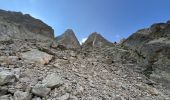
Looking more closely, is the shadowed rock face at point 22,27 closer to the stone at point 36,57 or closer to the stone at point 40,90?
the stone at point 36,57

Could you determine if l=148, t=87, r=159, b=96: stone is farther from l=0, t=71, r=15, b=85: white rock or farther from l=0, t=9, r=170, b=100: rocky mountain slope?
l=0, t=71, r=15, b=85: white rock

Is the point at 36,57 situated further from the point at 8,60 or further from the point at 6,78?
the point at 6,78

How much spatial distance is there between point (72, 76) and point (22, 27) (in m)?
13.9

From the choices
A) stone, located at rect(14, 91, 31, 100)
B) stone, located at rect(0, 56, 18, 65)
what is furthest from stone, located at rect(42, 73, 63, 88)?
stone, located at rect(0, 56, 18, 65)

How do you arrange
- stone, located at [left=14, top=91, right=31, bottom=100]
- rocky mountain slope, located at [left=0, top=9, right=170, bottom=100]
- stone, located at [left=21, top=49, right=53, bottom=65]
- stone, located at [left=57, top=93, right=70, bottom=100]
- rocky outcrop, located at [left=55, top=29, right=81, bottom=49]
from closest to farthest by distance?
stone, located at [left=14, top=91, right=31, bottom=100] < stone, located at [left=57, top=93, right=70, bottom=100] < rocky mountain slope, located at [left=0, top=9, right=170, bottom=100] < stone, located at [left=21, top=49, right=53, bottom=65] < rocky outcrop, located at [left=55, top=29, right=81, bottom=49]

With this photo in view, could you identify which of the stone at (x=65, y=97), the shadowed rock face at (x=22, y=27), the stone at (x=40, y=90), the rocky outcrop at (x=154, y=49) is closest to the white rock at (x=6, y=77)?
the stone at (x=40, y=90)

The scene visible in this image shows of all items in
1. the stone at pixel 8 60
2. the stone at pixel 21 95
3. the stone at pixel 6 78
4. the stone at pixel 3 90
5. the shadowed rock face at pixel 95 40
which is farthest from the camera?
the shadowed rock face at pixel 95 40

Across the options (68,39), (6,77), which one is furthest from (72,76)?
(68,39)

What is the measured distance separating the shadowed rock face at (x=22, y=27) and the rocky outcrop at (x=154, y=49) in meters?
10.5

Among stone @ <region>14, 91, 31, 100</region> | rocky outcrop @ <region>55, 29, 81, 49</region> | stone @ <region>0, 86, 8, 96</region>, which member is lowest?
stone @ <region>14, 91, 31, 100</region>

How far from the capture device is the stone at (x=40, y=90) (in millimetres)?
8670

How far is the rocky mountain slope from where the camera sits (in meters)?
9.09

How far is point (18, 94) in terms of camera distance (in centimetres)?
845

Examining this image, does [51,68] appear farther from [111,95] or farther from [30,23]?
[30,23]
